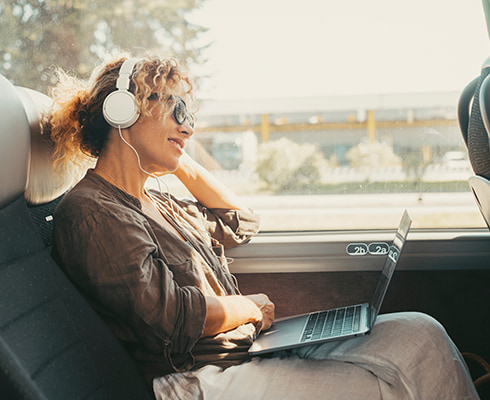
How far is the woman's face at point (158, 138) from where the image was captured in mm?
1344

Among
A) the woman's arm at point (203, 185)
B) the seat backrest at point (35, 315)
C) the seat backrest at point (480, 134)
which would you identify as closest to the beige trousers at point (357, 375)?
the seat backrest at point (35, 315)

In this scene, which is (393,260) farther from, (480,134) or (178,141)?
(178,141)

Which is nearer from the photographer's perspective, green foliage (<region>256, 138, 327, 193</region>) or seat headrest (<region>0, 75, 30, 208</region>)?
seat headrest (<region>0, 75, 30, 208</region>)

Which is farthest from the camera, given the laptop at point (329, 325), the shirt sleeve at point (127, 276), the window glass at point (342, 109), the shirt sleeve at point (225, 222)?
the window glass at point (342, 109)

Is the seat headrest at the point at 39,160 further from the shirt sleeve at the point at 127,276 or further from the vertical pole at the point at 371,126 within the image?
the vertical pole at the point at 371,126

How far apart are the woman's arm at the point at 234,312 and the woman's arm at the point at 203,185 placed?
1.19ft

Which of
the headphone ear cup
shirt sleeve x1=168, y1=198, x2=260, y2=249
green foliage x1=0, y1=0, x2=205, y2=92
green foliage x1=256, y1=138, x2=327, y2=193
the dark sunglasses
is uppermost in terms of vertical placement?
green foliage x1=0, y1=0, x2=205, y2=92

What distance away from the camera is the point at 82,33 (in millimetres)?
1797

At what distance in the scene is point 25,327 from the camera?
892 millimetres

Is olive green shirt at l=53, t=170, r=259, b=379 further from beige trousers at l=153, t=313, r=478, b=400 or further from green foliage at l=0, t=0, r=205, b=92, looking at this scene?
green foliage at l=0, t=0, r=205, b=92

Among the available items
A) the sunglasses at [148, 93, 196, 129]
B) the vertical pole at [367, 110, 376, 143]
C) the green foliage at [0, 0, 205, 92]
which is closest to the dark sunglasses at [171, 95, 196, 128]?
the sunglasses at [148, 93, 196, 129]

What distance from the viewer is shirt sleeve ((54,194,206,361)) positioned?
1.09 m

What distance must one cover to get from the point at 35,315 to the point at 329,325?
71 centimetres

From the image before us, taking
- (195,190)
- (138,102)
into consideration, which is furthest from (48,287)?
(195,190)
